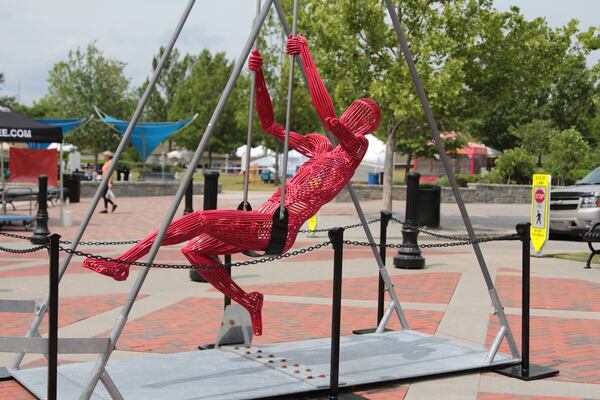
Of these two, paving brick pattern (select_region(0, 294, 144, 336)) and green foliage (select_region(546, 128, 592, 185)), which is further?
green foliage (select_region(546, 128, 592, 185))

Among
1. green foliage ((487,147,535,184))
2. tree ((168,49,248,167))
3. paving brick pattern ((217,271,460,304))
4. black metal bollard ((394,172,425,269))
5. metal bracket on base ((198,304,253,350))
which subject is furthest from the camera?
tree ((168,49,248,167))

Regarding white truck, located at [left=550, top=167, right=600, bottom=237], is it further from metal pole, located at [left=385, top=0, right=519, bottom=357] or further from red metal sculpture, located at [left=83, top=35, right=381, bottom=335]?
red metal sculpture, located at [left=83, top=35, right=381, bottom=335]

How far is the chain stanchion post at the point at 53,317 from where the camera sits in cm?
425

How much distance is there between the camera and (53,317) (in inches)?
168

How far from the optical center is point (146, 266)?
15.4 feet

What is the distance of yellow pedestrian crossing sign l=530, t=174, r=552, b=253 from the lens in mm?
13695

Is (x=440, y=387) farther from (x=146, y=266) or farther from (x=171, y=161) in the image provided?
(x=171, y=161)

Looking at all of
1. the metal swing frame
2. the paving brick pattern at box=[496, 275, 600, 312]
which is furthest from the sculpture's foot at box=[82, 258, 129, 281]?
the paving brick pattern at box=[496, 275, 600, 312]

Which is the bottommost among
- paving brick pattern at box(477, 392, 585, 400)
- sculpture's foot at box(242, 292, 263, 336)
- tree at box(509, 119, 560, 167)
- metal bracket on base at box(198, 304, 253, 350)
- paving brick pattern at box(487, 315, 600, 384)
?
paving brick pattern at box(477, 392, 585, 400)

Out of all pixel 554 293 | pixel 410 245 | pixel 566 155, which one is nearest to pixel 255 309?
pixel 554 293

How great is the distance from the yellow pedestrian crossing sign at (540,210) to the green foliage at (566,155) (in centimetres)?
2075

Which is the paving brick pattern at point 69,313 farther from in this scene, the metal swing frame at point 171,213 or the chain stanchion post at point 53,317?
the chain stanchion post at point 53,317

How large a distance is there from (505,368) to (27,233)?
1277 centimetres

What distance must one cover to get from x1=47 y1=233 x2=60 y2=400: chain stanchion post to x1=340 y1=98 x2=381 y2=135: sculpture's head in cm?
270
